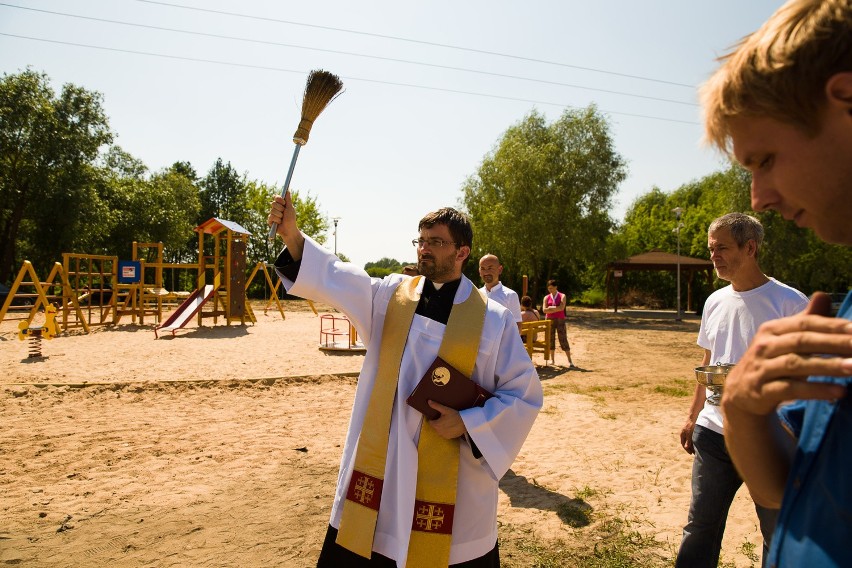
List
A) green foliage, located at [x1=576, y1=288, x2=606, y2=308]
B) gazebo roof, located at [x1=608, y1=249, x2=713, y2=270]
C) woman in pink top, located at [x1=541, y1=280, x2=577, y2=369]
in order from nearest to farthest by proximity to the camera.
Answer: woman in pink top, located at [x1=541, y1=280, x2=577, y2=369] < gazebo roof, located at [x1=608, y1=249, x2=713, y2=270] < green foliage, located at [x1=576, y1=288, x2=606, y2=308]

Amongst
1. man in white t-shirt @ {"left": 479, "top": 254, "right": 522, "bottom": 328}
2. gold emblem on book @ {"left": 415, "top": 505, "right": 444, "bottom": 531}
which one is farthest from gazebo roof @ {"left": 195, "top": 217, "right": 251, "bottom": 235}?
gold emblem on book @ {"left": 415, "top": 505, "right": 444, "bottom": 531}

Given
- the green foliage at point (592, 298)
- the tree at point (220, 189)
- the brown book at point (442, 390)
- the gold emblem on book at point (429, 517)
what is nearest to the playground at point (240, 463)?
the gold emblem on book at point (429, 517)

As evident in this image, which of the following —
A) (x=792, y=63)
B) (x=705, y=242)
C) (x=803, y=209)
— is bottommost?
(x=803, y=209)

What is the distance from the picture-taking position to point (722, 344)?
3.29 m

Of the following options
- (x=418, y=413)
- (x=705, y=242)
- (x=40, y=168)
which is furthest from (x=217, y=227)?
(x=705, y=242)

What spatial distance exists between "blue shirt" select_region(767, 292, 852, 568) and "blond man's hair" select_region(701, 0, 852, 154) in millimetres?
415

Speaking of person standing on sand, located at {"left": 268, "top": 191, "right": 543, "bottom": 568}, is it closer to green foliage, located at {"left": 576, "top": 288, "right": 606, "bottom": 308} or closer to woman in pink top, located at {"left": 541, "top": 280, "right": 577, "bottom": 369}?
woman in pink top, located at {"left": 541, "top": 280, "right": 577, "bottom": 369}

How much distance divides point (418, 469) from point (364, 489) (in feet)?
0.86

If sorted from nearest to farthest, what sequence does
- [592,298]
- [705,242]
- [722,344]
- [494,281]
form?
1. [722,344]
2. [494,281]
3. [705,242]
4. [592,298]

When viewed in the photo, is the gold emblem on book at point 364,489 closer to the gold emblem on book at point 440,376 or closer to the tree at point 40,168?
the gold emblem on book at point 440,376

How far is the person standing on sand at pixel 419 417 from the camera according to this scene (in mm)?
2602

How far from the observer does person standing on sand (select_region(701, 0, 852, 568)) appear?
2.62 feet

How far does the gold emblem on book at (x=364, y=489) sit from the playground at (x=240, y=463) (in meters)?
1.75

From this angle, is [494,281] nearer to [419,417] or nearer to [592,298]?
[419,417]
